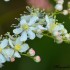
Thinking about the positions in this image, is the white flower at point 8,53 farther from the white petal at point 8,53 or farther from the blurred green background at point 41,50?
the blurred green background at point 41,50

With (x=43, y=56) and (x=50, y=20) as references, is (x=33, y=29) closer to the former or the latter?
(x=50, y=20)

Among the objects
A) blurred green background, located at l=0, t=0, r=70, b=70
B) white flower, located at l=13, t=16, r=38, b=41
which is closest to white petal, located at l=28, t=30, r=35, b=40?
white flower, located at l=13, t=16, r=38, b=41

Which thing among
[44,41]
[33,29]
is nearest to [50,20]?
[33,29]

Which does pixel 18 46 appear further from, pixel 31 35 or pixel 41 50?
pixel 41 50

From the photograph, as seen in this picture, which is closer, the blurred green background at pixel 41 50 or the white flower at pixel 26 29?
the white flower at pixel 26 29

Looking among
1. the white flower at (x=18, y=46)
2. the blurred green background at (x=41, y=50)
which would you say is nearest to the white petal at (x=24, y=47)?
the white flower at (x=18, y=46)

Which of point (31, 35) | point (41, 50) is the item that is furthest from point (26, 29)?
point (41, 50)

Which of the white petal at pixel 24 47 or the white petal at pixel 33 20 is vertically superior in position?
the white petal at pixel 33 20
